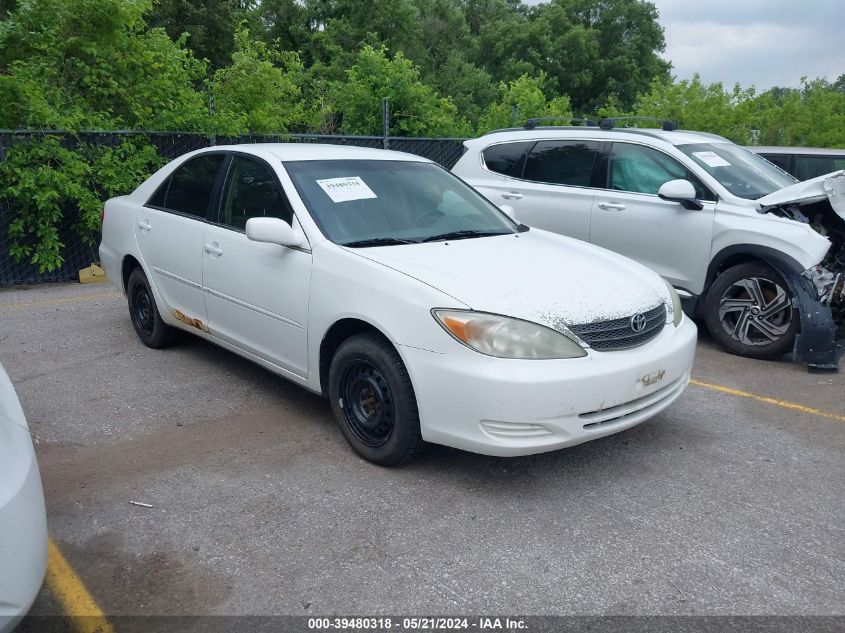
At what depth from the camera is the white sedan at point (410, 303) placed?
352 centimetres

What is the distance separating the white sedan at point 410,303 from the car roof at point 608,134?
2435mm

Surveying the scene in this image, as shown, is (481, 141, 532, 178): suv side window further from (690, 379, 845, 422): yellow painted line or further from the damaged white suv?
(690, 379, 845, 422): yellow painted line

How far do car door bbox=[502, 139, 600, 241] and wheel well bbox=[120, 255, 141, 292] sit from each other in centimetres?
356

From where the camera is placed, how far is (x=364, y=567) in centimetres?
310

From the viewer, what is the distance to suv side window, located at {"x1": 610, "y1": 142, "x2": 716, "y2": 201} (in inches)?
257

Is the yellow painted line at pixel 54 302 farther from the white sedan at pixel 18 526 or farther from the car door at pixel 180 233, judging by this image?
the white sedan at pixel 18 526

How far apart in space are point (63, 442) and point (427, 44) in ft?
141

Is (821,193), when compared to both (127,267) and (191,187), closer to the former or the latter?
(191,187)

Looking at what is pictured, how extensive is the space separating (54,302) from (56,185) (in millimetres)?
1459

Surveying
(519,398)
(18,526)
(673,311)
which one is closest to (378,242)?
(519,398)

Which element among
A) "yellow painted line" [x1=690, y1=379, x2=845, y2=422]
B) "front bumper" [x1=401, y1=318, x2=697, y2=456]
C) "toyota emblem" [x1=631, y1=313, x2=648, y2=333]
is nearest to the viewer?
"front bumper" [x1=401, y1=318, x2=697, y2=456]

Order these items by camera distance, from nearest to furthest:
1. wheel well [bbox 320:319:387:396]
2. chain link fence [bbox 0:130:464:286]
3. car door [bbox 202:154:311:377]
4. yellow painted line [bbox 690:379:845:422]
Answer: wheel well [bbox 320:319:387:396], car door [bbox 202:154:311:377], yellow painted line [bbox 690:379:845:422], chain link fence [bbox 0:130:464:286]

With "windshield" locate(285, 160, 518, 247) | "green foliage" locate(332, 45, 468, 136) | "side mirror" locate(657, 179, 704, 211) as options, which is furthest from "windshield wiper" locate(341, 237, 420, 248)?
"green foliage" locate(332, 45, 468, 136)

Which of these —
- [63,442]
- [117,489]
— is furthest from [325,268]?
[63,442]
